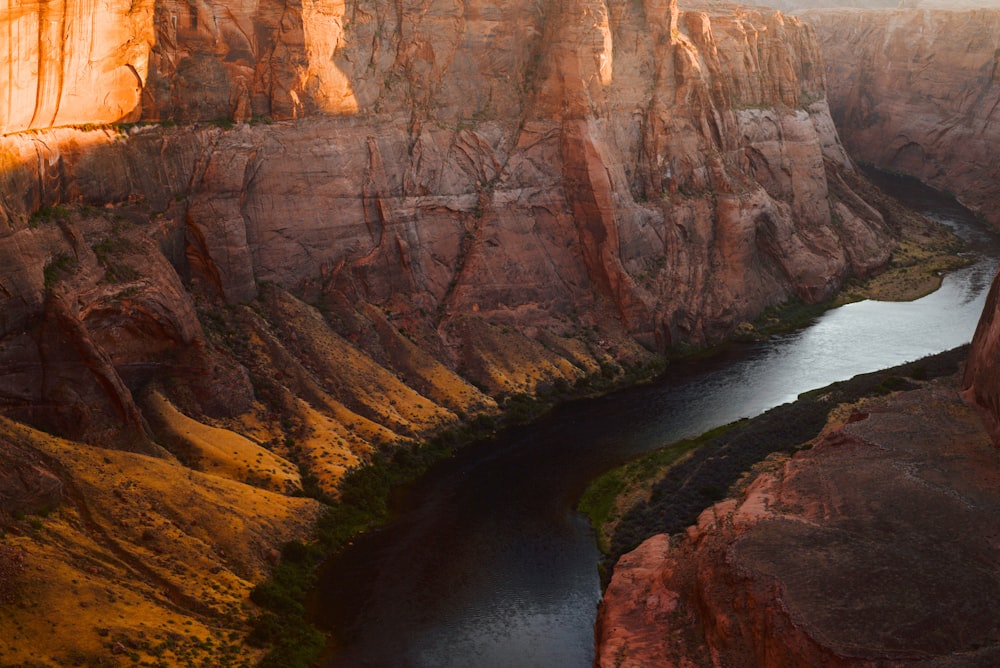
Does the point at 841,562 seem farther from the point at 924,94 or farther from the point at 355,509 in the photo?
the point at 924,94

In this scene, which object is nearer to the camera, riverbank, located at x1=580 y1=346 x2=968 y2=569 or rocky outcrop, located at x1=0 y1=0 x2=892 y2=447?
riverbank, located at x1=580 y1=346 x2=968 y2=569

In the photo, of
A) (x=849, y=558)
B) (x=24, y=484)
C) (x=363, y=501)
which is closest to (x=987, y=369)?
(x=849, y=558)

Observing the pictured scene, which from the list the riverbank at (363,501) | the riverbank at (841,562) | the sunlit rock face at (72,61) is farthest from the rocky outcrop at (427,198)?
the riverbank at (841,562)

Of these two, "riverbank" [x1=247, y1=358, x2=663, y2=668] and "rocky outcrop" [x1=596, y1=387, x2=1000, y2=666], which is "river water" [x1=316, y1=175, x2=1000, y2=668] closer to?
"riverbank" [x1=247, y1=358, x2=663, y2=668]

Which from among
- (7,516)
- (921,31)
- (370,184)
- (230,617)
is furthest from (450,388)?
(921,31)

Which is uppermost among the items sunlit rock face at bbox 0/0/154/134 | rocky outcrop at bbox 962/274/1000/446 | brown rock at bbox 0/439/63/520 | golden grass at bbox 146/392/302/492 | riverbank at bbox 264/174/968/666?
sunlit rock face at bbox 0/0/154/134

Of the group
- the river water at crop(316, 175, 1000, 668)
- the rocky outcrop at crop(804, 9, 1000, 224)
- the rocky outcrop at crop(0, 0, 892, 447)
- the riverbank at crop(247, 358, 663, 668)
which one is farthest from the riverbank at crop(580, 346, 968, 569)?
the rocky outcrop at crop(804, 9, 1000, 224)
